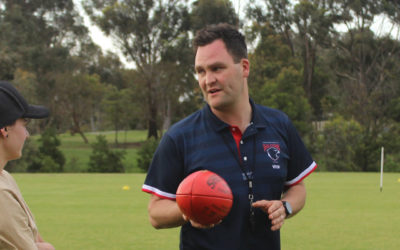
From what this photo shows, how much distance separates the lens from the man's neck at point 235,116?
3746mm

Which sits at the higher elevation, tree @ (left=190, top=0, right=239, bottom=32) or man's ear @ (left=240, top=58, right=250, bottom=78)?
tree @ (left=190, top=0, right=239, bottom=32)

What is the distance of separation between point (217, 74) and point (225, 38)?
9.6 inches

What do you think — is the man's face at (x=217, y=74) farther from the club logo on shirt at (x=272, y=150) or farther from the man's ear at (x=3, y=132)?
the man's ear at (x=3, y=132)

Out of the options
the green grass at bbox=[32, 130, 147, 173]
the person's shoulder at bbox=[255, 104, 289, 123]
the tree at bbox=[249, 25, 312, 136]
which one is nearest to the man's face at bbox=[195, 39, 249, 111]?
the person's shoulder at bbox=[255, 104, 289, 123]

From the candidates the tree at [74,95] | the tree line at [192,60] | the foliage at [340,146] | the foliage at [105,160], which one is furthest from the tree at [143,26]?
the foliage at [340,146]

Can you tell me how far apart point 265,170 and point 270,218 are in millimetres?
365

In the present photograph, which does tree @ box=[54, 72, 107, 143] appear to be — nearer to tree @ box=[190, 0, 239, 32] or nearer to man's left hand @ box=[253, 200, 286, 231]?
tree @ box=[190, 0, 239, 32]

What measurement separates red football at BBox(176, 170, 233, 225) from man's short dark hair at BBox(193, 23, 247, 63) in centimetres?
84

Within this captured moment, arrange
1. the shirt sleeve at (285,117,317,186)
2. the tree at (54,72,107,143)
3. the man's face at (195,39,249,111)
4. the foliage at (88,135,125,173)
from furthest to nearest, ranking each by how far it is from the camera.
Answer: the tree at (54,72,107,143)
the foliage at (88,135,125,173)
the shirt sleeve at (285,117,317,186)
the man's face at (195,39,249,111)

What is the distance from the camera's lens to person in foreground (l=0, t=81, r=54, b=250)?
3096 mm

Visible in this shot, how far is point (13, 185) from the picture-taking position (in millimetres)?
3484

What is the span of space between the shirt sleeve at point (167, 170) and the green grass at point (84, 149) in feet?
107

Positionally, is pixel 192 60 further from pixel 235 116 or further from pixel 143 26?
pixel 235 116

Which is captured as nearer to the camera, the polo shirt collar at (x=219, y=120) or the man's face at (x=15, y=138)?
the man's face at (x=15, y=138)
